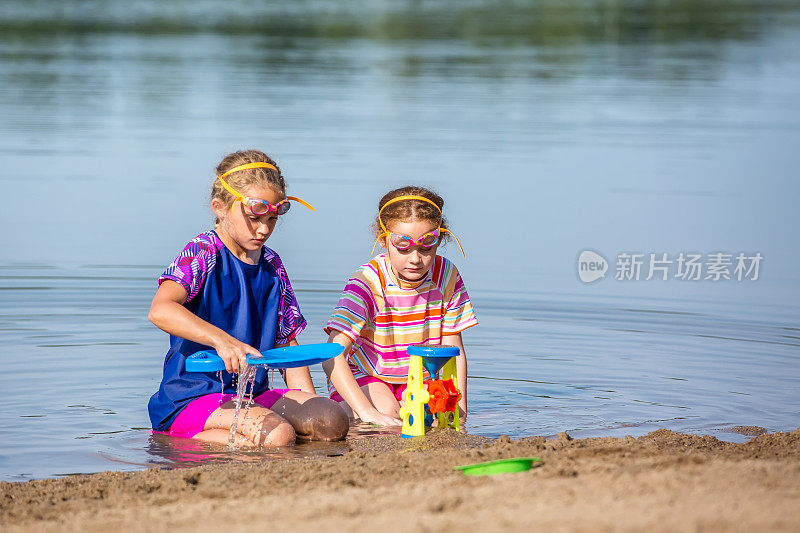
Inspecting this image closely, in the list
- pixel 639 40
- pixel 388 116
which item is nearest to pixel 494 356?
pixel 388 116

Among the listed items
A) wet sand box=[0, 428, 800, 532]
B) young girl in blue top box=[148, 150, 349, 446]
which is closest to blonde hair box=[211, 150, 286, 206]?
young girl in blue top box=[148, 150, 349, 446]

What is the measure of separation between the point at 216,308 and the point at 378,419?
3.45 feet

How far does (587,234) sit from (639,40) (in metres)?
22.8

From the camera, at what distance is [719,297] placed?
968 centimetres

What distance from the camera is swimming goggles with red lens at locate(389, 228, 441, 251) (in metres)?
6.38

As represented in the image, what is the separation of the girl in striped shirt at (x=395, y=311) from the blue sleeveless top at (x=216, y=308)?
37 centimetres

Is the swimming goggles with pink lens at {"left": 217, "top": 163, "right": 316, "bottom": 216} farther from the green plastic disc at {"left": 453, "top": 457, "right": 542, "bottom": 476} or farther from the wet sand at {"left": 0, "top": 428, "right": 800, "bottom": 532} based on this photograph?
the green plastic disc at {"left": 453, "top": 457, "right": 542, "bottom": 476}

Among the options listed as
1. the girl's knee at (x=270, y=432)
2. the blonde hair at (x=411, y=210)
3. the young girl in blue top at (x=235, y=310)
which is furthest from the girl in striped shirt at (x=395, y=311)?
the girl's knee at (x=270, y=432)

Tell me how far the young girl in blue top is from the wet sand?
25.9 inches

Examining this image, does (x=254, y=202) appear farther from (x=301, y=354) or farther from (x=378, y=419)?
(x=378, y=419)

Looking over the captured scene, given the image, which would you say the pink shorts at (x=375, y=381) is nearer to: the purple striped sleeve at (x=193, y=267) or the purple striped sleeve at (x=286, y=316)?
the purple striped sleeve at (x=286, y=316)

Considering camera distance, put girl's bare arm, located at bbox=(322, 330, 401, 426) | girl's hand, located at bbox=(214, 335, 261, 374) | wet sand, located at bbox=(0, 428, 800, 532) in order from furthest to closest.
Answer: girl's bare arm, located at bbox=(322, 330, 401, 426)
girl's hand, located at bbox=(214, 335, 261, 374)
wet sand, located at bbox=(0, 428, 800, 532)

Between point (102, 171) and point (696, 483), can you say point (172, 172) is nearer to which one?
point (102, 171)

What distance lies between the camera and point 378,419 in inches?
248
